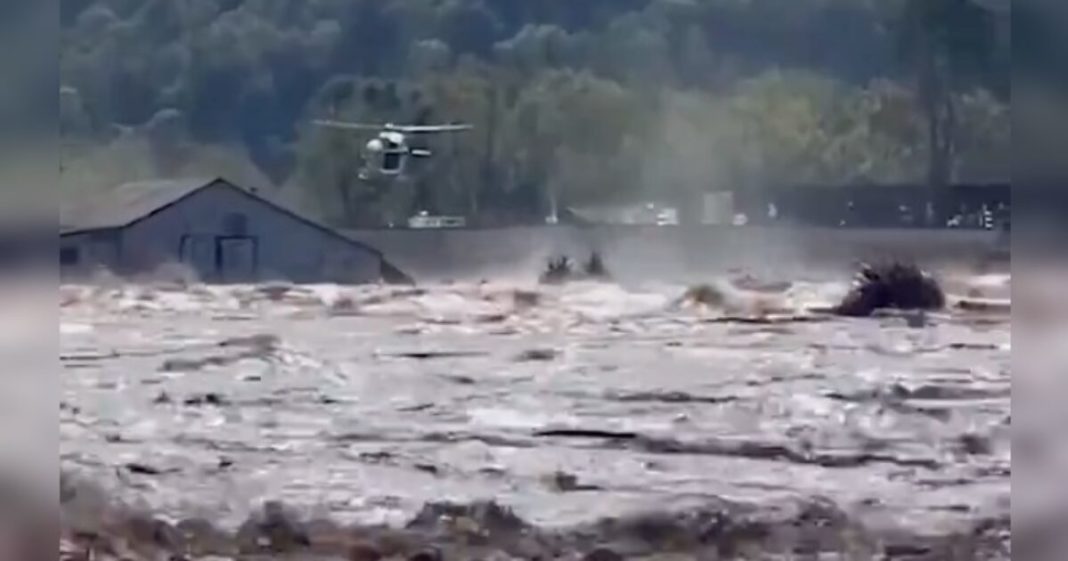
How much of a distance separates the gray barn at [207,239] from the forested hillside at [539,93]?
1.2 inches

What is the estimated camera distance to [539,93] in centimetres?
195

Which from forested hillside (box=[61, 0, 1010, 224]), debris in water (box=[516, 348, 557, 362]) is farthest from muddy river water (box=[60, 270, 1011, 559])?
forested hillside (box=[61, 0, 1010, 224])

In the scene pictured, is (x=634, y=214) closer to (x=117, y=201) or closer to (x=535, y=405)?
(x=535, y=405)

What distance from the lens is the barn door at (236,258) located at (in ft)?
6.46

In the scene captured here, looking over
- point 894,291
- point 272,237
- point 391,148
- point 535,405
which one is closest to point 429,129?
point 391,148

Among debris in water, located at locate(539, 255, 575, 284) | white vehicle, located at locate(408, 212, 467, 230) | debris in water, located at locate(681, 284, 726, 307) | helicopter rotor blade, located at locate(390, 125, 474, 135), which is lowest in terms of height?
debris in water, located at locate(681, 284, 726, 307)

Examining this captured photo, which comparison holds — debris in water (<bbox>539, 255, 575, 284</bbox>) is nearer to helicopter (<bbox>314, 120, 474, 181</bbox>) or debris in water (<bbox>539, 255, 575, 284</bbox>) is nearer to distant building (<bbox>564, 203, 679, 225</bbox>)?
distant building (<bbox>564, 203, 679, 225</bbox>)

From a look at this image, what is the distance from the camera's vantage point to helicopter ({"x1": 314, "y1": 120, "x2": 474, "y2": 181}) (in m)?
1.96

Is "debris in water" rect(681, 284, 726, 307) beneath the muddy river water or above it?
above

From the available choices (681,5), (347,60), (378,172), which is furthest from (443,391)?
(681,5)

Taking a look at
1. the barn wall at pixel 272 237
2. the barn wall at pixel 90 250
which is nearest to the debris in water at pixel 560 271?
the barn wall at pixel 272 237

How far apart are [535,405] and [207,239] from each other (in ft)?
1.71

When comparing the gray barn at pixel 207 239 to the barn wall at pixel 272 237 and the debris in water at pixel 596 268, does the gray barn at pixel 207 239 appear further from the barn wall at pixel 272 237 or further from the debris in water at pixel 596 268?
the debris in water at pixel 596 268

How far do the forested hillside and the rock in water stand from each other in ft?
0.43
